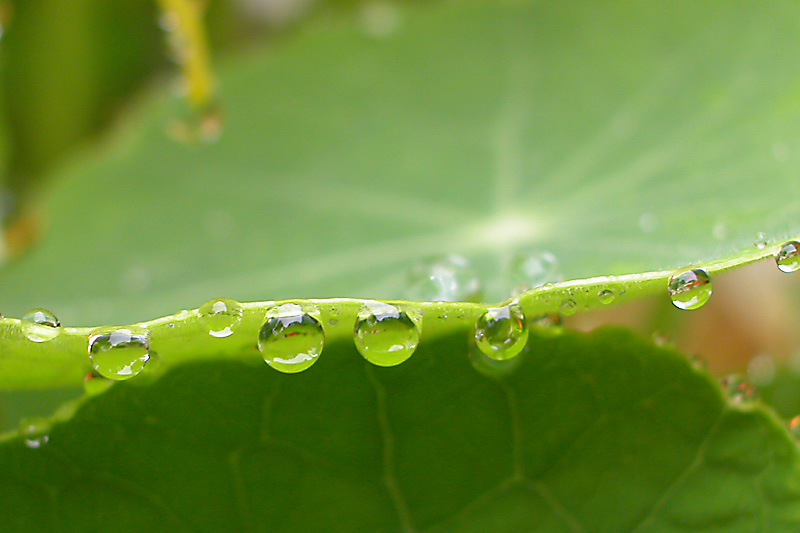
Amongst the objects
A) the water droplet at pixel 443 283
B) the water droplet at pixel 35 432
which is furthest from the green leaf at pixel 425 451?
the water droplet at pixel 443 283

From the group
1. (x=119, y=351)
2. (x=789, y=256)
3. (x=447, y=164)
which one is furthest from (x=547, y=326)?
(x=447, y=164)

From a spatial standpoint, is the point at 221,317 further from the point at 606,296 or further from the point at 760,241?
the point at 760,241

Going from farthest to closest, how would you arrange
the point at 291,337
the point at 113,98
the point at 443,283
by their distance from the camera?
the point at 113,98 < the point at 443,283 < the point at 291,337

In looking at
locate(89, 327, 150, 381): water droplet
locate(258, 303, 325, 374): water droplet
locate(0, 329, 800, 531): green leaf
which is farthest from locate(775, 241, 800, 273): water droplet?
locate(89, 327, 150, 381): water droplet

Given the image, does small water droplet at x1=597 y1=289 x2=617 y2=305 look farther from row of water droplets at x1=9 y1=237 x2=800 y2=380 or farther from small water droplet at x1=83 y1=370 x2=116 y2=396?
small water droplet at x1=83 y1=370 x2=116 y2=396

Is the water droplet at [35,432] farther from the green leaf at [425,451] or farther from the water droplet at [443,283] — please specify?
the water droplet at [443,283]

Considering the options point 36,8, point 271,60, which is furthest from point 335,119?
point 36,8

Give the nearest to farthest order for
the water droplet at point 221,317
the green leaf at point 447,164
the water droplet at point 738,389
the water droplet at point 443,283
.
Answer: the water droplet at point 221,317, the water droplet at point 738,389, the water droplet at point 443,283, the green leaf at point 447,164

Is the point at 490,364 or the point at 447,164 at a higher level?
the point at 447,164
